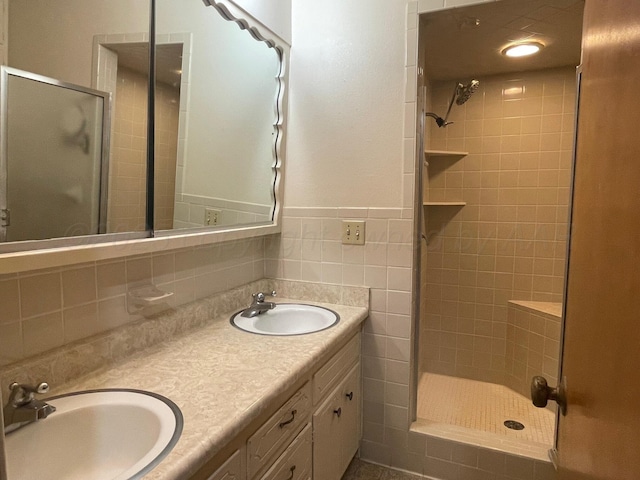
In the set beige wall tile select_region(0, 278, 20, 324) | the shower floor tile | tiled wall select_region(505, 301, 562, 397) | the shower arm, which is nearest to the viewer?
beige wall tile select_region(0, 278, 20, 324)

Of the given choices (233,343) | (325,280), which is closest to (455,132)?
(325,280)

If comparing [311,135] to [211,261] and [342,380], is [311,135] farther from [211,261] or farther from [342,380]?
[342,380]

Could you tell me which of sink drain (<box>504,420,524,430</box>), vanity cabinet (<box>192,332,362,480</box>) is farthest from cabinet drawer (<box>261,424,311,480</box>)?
sink drain (<box>504,420,524,430</box>)

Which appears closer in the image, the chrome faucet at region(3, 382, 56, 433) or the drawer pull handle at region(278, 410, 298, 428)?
the chrome faucet at region(3, 382, 56, 433)

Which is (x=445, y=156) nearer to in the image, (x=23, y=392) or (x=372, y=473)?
(x=372, y=473)

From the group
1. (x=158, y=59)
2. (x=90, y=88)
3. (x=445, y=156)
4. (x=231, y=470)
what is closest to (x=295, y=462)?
(x=231, y=470)

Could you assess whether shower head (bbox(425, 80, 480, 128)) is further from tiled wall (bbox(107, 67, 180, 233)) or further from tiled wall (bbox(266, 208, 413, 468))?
tiled wall (bbox(107, 67, 180, 233))

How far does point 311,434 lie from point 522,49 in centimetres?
223

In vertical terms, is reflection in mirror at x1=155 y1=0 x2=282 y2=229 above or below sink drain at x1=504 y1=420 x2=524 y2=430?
above

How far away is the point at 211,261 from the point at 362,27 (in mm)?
1245

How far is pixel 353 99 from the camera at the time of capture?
1857 millimetres

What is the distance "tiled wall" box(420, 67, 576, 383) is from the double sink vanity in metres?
1.48

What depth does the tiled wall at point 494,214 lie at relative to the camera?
2.65 m

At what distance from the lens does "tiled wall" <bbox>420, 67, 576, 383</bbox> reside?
2.65 meters
